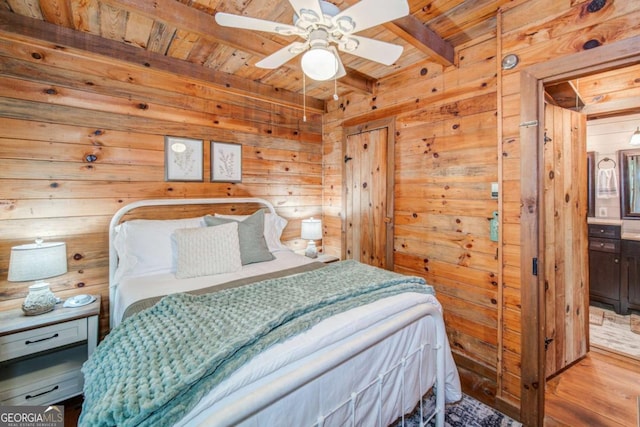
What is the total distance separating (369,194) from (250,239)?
1.33m

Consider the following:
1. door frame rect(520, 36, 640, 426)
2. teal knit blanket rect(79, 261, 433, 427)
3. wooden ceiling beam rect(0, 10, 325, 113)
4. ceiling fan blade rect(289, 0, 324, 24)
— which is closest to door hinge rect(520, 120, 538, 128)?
door frame rect(520, 36, 640, 426)

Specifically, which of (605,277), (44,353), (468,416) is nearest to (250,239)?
(44,353)

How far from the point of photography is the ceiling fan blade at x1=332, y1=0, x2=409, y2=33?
1.22 m

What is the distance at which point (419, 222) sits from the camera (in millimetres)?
2502

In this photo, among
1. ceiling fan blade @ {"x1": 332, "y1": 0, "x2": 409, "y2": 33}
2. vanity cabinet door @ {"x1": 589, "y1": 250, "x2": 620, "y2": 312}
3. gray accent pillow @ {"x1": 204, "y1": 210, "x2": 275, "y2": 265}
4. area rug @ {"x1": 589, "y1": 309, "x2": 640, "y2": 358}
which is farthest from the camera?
vanity cabinet door @ {"x1": 589, "y1": 250, "x2": 620, "y2": 312}

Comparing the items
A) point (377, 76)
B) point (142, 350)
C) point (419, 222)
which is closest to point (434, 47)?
point (377, 76)

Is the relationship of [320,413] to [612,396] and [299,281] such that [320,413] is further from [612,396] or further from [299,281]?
[612,396]

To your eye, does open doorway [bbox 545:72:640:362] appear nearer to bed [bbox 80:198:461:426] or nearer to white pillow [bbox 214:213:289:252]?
bed [bbox 80:198:461:426]

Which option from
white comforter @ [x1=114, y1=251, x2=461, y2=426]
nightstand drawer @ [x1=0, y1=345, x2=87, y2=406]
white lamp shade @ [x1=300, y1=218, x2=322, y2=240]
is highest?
white lamp shade @ [x1=300, y1=218, x2=322, y2=240]

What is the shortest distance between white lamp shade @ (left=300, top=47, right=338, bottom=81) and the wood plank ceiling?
18.3 inches

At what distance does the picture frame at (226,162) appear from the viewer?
2.79 meters

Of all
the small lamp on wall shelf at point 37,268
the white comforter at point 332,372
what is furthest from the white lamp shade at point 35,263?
the white comforter at point 332,372

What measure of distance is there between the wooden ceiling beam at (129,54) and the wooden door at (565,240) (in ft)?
8.12

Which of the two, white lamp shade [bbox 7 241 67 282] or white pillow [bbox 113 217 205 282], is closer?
white lamp shade [bbox 7 241 67 282]
